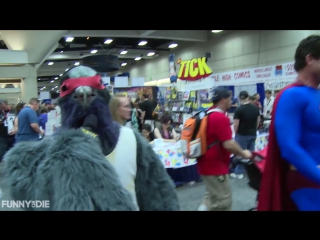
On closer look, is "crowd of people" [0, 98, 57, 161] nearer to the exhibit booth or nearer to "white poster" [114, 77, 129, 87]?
the exhibit booth

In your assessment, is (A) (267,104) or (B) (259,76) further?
(B) (259,76)

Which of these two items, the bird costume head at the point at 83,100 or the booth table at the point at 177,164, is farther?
the booth table at the point at 177,164

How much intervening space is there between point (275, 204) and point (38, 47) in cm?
1057

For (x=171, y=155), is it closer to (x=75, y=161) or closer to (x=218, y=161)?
(x=218, y=161)

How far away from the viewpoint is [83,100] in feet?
3.53

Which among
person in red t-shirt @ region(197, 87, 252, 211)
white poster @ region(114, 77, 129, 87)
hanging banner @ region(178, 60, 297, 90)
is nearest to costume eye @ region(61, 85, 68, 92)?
person in red t-shirt @ region(197, 87, 252, 211)

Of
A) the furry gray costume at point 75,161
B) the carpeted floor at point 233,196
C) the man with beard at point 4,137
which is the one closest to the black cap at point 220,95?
the carpeted floor at point 233,196

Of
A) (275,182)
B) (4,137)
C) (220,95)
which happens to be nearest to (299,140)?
(275,182)

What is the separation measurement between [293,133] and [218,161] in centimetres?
191

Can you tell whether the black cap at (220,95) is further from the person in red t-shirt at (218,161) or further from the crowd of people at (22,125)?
the crowd of people at (22,125)

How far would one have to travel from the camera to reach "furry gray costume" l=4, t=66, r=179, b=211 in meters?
0.86

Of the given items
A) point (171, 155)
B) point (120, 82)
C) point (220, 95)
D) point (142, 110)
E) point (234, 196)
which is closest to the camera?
point (220, 95)

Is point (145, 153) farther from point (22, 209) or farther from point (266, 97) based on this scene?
point (266, 97)

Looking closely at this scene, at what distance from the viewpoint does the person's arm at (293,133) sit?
4.17 ft
